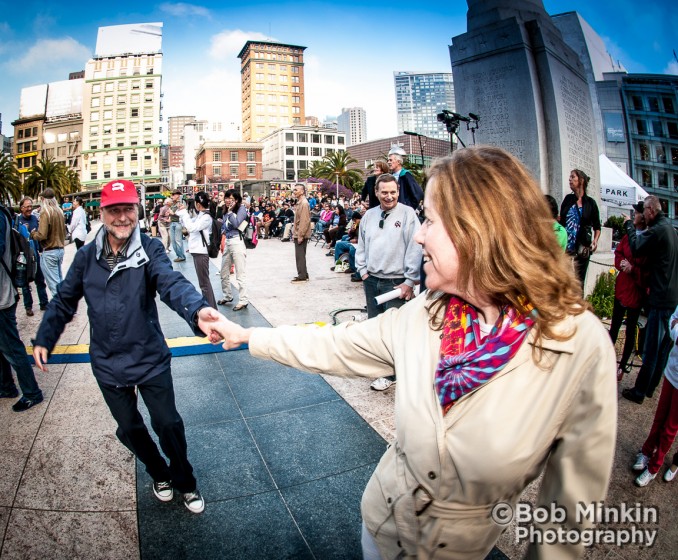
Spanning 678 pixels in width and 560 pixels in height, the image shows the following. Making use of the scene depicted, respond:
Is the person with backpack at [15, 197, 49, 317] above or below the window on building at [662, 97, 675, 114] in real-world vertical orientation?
below

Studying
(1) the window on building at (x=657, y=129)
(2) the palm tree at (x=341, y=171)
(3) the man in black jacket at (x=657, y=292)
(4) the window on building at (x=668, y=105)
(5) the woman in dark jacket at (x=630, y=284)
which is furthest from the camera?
(2) the palm tree at (x=341, y=171)

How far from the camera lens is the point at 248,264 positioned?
519 inches

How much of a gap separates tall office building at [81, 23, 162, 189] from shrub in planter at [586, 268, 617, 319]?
89.2 metres

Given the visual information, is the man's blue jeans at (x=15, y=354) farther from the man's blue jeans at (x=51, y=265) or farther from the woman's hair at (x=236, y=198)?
the man's blue jeans at (x=51, y=265)

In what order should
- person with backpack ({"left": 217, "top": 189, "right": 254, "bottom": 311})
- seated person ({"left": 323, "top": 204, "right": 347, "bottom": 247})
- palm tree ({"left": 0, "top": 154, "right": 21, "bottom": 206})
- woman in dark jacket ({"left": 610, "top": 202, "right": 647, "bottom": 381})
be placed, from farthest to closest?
palm tree ({"left": 0, "top": 154, "right": 21, "bottom": 206}) → seated person ({"left": 323, "top": 204, "right": 347, "bottom": 247}) → person with backpack ({"left": 217, "top": 189, "right": 254, "bottom": 311}) → woman in dark jacket ({"left": 610, "top": 202, "right": 647, "bottom": 381})

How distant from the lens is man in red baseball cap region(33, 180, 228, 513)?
2412mm

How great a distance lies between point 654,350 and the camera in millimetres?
3928

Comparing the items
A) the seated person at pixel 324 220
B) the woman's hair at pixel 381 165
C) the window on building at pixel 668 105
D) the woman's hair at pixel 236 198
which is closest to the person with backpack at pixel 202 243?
the woman's hair at pixel 236 198

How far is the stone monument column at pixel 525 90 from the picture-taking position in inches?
318

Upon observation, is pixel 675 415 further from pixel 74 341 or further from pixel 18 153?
pixel 18 153

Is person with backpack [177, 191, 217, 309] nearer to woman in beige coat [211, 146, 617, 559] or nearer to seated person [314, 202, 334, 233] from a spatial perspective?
woman in beige coat [211, 146, 617, 559]

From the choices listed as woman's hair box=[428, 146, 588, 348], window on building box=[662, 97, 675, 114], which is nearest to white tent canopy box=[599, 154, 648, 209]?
woman's hair box=[428, 146, 588, 348]

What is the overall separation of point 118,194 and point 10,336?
2770 mm

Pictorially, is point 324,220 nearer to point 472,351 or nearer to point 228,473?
point 228,473
